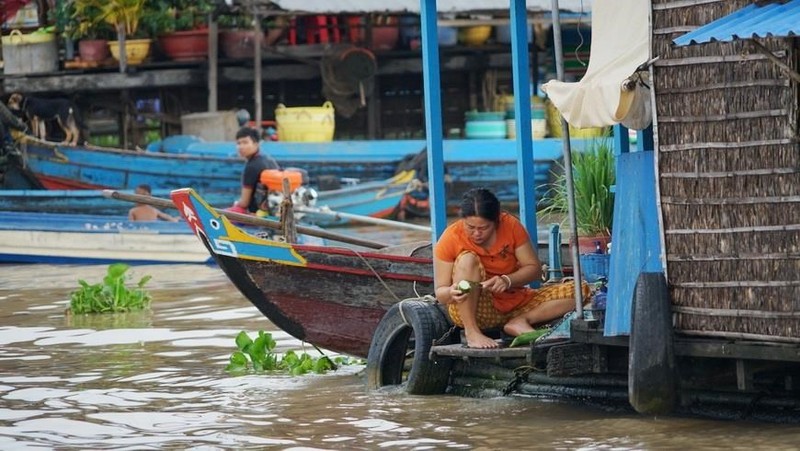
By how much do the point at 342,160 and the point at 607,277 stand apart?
43.8ft

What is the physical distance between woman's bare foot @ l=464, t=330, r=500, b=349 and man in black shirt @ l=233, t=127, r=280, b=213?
6.43m

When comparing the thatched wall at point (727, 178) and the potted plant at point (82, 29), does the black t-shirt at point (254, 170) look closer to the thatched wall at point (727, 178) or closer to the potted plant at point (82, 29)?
the potted plant at point (82, 29)

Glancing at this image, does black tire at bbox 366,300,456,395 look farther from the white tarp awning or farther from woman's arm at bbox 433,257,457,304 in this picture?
the white tarp awning

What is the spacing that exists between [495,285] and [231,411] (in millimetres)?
1652

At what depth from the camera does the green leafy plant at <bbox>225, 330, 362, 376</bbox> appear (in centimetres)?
983

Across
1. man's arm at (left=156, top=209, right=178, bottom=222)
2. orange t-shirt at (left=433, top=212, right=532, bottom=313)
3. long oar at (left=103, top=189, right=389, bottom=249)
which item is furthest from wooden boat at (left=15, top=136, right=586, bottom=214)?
→ orange t-shirt at (left=433, top=212, right=532, bottom=313)

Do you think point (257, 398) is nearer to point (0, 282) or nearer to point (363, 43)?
point (0, 282)

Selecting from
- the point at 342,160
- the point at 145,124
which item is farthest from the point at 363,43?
the point at 145,124

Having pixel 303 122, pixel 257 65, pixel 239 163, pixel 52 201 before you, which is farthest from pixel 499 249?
pixel 303 122

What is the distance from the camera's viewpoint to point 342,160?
2119cm

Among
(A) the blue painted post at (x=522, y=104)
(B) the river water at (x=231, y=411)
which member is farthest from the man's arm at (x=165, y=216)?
(A) the blue painted post at (x=522, y=104)

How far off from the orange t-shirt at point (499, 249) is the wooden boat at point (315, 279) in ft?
3.61

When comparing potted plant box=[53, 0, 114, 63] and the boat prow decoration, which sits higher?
potted plant box=[53, 0, 114, 63]

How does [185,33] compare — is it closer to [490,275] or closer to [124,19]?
[124,19]
